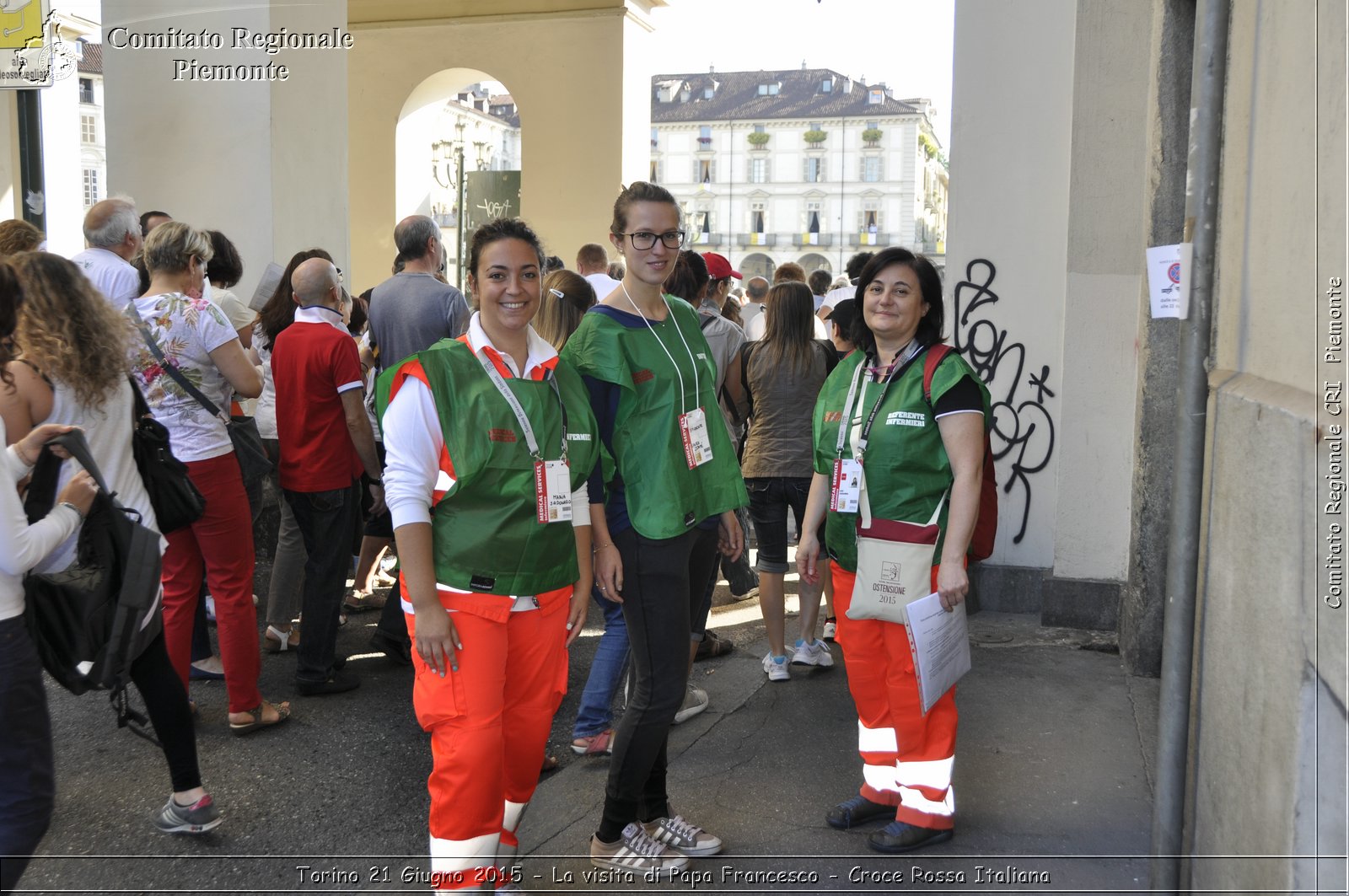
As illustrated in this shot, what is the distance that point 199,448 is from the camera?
4.97 meters

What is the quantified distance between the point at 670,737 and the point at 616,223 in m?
2.39

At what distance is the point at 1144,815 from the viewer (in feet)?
13.3

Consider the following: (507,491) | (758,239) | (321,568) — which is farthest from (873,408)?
(758,239)

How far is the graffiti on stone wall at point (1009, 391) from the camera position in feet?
21.9

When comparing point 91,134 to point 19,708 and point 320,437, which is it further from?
point 19,708

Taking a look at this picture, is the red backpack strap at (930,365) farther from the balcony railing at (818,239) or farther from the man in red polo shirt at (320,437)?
the balcony railing at (818,239)

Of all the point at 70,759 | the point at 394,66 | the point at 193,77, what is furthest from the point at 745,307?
the point at 70,759

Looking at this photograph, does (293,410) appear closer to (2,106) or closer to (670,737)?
(670,737)

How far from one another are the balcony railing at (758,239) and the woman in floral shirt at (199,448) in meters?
105

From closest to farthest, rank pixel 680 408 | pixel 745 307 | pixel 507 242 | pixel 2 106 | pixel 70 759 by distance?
1. pixel 507 242
2. pixel 680 408
3. pixel 70 759
4. pixel 2 106
5. pixel 745 307

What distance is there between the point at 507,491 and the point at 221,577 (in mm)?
2404

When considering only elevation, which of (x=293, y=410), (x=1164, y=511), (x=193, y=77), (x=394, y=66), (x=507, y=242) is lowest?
(x=1164, y=511)

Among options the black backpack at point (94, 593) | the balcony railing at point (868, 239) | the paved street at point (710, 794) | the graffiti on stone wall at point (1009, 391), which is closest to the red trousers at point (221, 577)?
the paved street at point (710, 794)

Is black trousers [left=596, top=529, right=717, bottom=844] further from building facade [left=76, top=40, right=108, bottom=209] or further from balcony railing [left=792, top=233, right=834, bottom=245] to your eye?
balcony railing [left=792, top=233, right=834, bottom=245]
